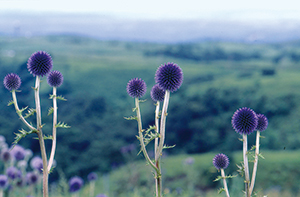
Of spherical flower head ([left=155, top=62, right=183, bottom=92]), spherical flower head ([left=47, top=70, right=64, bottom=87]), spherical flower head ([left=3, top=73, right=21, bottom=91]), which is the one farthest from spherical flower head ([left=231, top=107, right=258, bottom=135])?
spherical flower head ([left=3, top=73, right=21, bottom=91])

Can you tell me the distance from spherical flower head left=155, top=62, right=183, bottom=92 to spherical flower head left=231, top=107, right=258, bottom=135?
31.5 inches

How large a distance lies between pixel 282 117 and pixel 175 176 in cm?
2796

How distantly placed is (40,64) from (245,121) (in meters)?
2.42

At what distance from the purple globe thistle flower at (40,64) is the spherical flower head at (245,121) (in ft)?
7.35

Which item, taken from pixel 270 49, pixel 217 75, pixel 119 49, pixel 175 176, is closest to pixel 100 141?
pixel 175 176

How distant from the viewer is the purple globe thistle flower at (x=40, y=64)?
3.21m

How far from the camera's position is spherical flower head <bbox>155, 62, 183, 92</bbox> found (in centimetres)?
304

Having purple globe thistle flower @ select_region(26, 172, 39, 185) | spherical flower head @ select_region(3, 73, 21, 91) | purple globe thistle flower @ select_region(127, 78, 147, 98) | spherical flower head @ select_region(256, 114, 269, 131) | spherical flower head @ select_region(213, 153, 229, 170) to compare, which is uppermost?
spherical flower head @ select_region(3, 73, 21, 91)

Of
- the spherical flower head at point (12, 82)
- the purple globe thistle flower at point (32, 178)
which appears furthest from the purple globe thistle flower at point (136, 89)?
the purple globe thistle flower at point (32, 178)

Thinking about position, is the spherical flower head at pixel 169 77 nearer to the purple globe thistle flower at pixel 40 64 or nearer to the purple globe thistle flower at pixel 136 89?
the purple globe thistle flower at pixel 136 89

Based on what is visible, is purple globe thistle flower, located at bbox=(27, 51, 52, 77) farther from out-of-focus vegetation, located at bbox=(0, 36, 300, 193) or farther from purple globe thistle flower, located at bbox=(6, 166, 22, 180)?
out-of-focus vegetation, located at bbox=(0, 36, 300, 193)

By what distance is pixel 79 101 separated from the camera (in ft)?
202

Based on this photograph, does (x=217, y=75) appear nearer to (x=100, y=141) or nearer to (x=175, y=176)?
(x=100, y=141)

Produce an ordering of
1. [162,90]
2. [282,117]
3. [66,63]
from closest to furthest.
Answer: [162,90]
[282,117]
[66,63]
